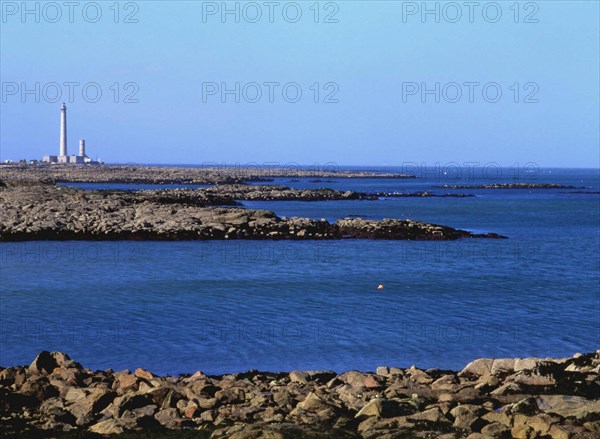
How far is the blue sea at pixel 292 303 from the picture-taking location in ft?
61.1

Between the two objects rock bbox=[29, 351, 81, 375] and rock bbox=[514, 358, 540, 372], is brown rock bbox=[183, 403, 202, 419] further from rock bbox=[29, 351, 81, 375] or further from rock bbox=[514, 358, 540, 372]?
rock bbox=[514, 358, 540, 372]

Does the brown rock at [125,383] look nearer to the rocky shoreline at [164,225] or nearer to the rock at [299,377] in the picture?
the rock at [299,377]

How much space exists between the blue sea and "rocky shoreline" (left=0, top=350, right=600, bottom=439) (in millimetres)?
2970

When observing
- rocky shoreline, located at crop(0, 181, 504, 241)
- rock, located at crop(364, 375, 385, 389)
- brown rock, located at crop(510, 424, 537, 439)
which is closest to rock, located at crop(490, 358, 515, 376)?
rock, located at crop(364, 375, 385, 389)

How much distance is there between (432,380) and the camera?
1413cm

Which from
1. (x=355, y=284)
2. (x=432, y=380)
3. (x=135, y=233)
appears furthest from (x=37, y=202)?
(x=432, y=380)

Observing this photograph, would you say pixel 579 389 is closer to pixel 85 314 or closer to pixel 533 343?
pixel 533 343

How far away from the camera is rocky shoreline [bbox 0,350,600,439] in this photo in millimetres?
10977

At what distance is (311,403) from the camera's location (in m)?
12.0

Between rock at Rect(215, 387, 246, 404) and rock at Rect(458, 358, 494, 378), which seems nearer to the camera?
rock at Rect(215, 387, 246, 404)

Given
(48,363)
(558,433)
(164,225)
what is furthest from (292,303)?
(164,225)

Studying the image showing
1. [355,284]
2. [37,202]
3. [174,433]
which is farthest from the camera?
[37,202]

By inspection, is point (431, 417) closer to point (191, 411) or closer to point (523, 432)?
point (523, 432)

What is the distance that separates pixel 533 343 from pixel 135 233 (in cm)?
3210
